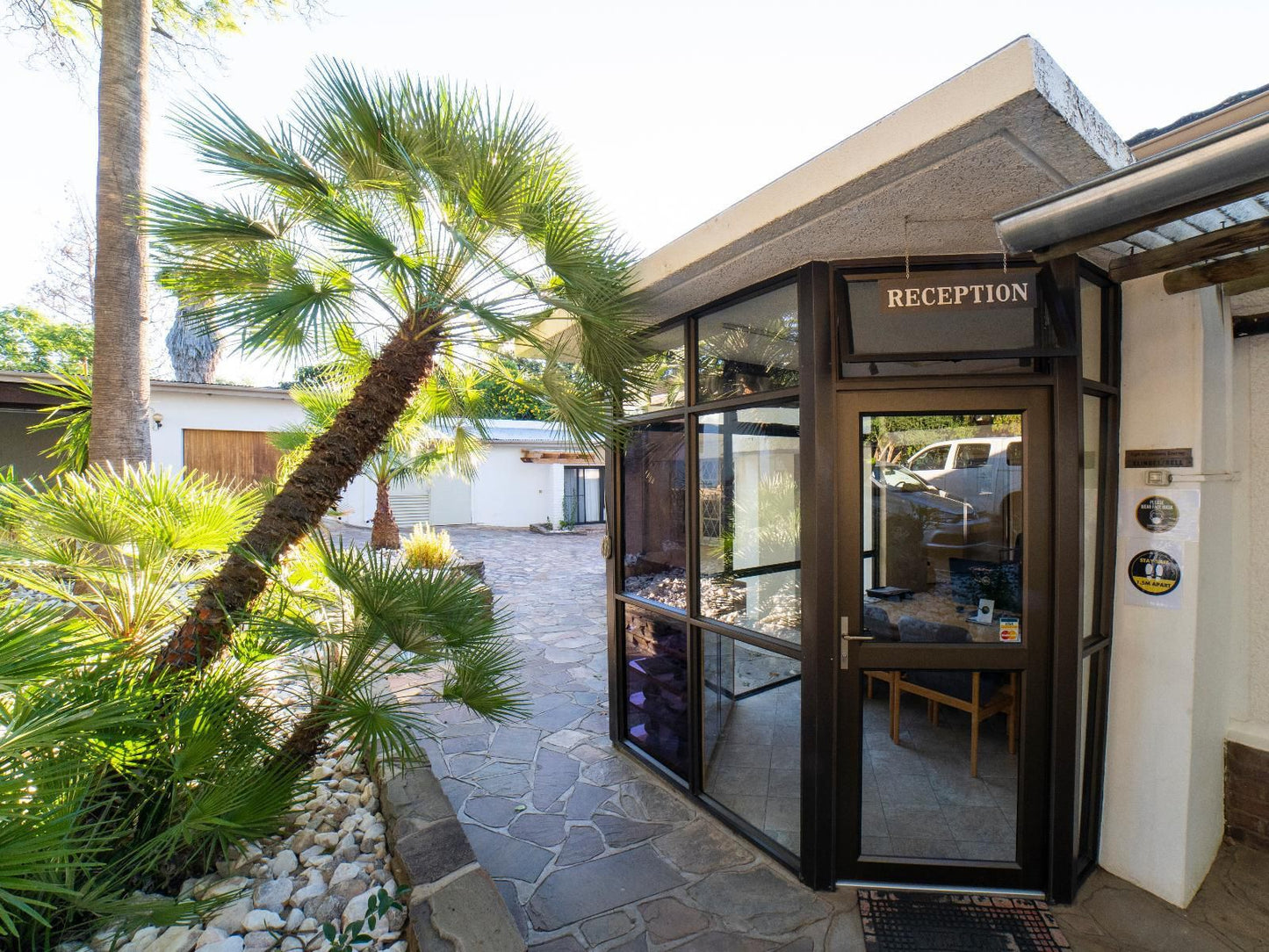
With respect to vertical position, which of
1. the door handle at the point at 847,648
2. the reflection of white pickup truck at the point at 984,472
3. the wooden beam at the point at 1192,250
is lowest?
the door handle at the point at 847,648

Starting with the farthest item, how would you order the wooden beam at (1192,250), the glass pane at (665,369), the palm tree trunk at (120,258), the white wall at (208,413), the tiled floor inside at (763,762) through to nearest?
the white wall at (208,413), the palm tree trunk at (120,258), the glass pane at (665,369), the tiled floor inside at (763,762), the wooden beam at (1192,250)

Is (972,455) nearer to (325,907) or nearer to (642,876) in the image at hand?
(642,876)

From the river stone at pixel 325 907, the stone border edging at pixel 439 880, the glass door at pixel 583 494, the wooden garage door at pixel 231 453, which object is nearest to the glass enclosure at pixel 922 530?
the stone border edging at pixel 439 880

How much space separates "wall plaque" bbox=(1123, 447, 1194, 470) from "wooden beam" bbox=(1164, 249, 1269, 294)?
0.71 m

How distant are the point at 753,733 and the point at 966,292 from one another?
2998mm

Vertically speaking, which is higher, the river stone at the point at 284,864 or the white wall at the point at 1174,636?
the white wall at the point at 1174,636

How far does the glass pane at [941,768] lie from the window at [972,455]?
1.03m

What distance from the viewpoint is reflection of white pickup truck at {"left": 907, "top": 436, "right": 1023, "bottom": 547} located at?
2.60 m

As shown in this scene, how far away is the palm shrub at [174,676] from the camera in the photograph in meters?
1.86

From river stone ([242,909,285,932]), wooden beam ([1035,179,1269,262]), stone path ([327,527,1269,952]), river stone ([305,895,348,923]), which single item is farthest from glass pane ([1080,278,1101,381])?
river stone ([242,909,285,932])

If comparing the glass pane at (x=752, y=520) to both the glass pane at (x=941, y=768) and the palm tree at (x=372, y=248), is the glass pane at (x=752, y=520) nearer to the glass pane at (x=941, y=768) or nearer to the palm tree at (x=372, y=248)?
the glass pane at (x=941, y=768)

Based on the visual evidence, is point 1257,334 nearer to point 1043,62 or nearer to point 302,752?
point 1043,62

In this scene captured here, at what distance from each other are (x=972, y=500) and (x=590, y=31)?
466 cm

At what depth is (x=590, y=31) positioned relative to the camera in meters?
4.60
